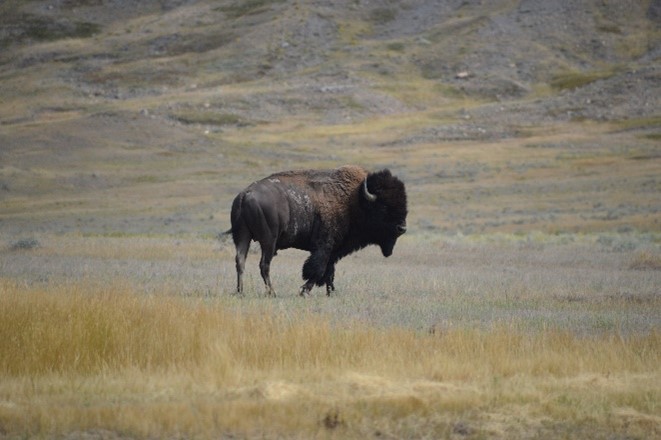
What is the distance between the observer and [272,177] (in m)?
17.1

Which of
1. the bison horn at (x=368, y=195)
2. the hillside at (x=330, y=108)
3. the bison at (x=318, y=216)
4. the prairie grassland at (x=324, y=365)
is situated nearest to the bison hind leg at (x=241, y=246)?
the bison at (x=318, y=216)

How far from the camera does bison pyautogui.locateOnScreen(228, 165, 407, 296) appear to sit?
16.3 m

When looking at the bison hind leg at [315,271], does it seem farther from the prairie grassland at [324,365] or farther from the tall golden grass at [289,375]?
the tall golden grass at [289,375]

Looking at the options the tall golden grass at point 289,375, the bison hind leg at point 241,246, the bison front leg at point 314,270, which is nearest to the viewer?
the tall golden grass at point 289,375

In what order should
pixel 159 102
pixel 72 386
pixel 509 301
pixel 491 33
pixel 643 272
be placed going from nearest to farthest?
1. pixel 72 386
2. pixel 509 301
3. pixel 643 272
4. pixel 159 102
5. pixel 491 33

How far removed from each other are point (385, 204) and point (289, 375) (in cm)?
767

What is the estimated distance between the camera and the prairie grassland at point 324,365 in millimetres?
8891

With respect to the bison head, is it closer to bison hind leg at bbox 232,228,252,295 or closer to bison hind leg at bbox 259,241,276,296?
bison hind leg at bbox 259,241,276,296

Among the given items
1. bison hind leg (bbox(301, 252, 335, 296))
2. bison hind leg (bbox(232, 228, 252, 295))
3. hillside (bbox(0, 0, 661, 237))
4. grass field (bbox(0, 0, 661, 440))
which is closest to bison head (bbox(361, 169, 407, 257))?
grass field (bbox(0, 0, 661, 440))

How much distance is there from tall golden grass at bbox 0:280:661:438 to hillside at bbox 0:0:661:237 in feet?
85.2

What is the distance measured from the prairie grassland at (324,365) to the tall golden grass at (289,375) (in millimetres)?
20

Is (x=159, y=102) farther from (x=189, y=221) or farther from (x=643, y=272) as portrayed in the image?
(x=643, y=272)

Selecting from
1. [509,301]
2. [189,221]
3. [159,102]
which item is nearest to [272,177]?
[509,301]

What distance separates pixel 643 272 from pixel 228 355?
542 inches
